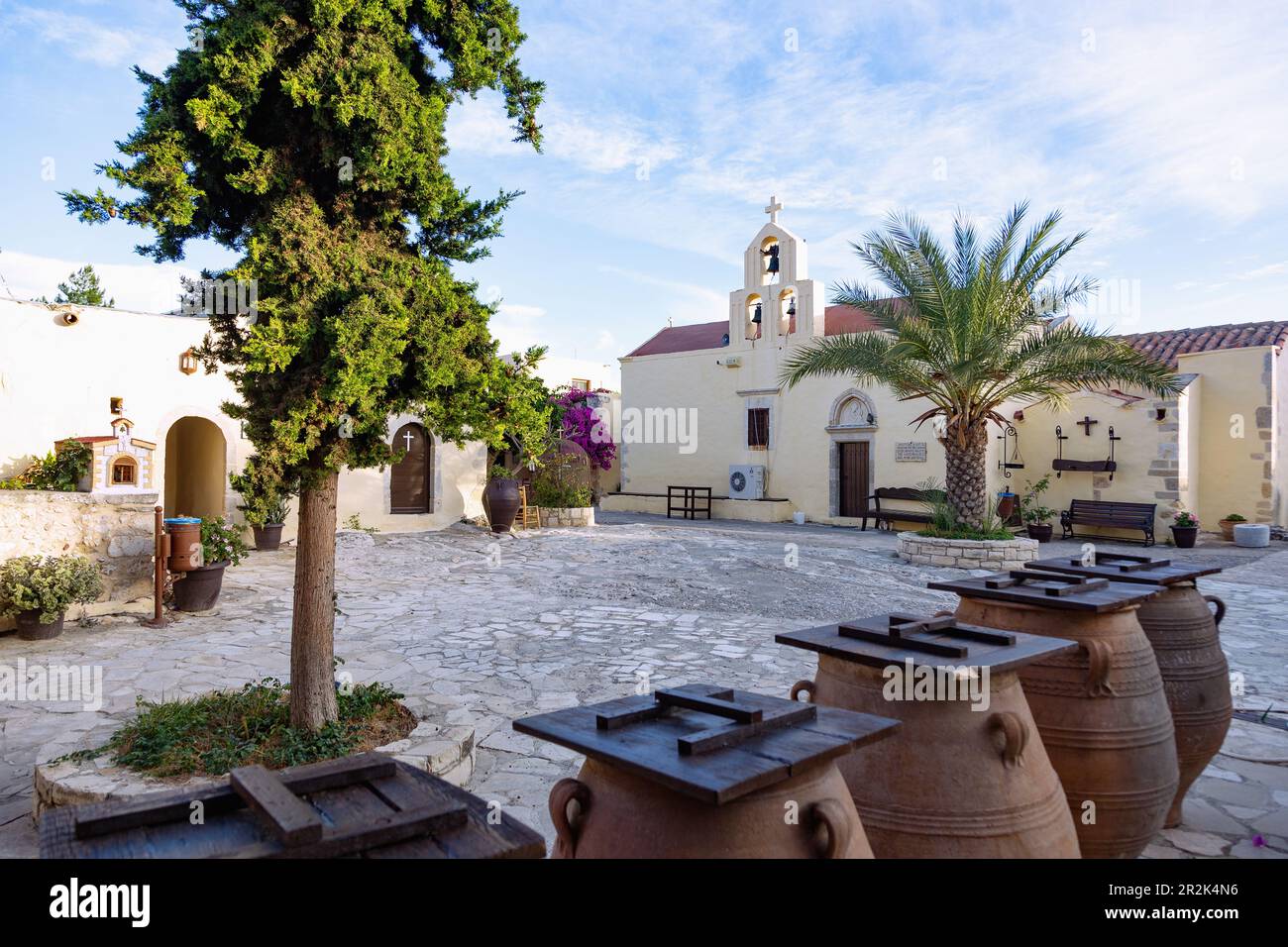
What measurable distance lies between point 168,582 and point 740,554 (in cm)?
743

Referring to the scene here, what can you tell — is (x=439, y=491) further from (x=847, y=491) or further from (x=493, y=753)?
(x=493, y=753)

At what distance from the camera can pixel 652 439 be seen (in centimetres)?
2186

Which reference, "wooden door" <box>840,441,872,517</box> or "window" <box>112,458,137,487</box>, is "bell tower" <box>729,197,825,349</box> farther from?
"window" <box>112,458,137,487</box>

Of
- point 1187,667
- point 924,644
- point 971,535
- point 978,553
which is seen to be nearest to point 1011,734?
point 924,644

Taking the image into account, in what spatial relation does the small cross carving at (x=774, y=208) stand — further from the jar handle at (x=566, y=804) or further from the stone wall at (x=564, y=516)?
the jar handle at (x=566, y=804)

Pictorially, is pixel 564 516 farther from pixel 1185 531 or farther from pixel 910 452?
pixel 1185 531

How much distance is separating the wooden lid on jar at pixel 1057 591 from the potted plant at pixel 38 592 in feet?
21.5

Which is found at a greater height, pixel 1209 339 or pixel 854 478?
pixel 1209 339

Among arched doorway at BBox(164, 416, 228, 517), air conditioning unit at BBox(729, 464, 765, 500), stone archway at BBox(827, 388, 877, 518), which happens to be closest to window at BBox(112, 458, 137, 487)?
arched doorway at BBox(164, 416, 228, 517)

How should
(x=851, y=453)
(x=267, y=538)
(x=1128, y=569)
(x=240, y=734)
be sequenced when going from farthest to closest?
1. (x=851, y=453)
2. (x=267, y=538)
3. (x=240, y=734)
4. (x=1128, y=569)

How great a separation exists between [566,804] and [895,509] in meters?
16.2

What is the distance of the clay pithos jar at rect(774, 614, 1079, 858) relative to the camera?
2100mm

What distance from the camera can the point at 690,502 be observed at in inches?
808
